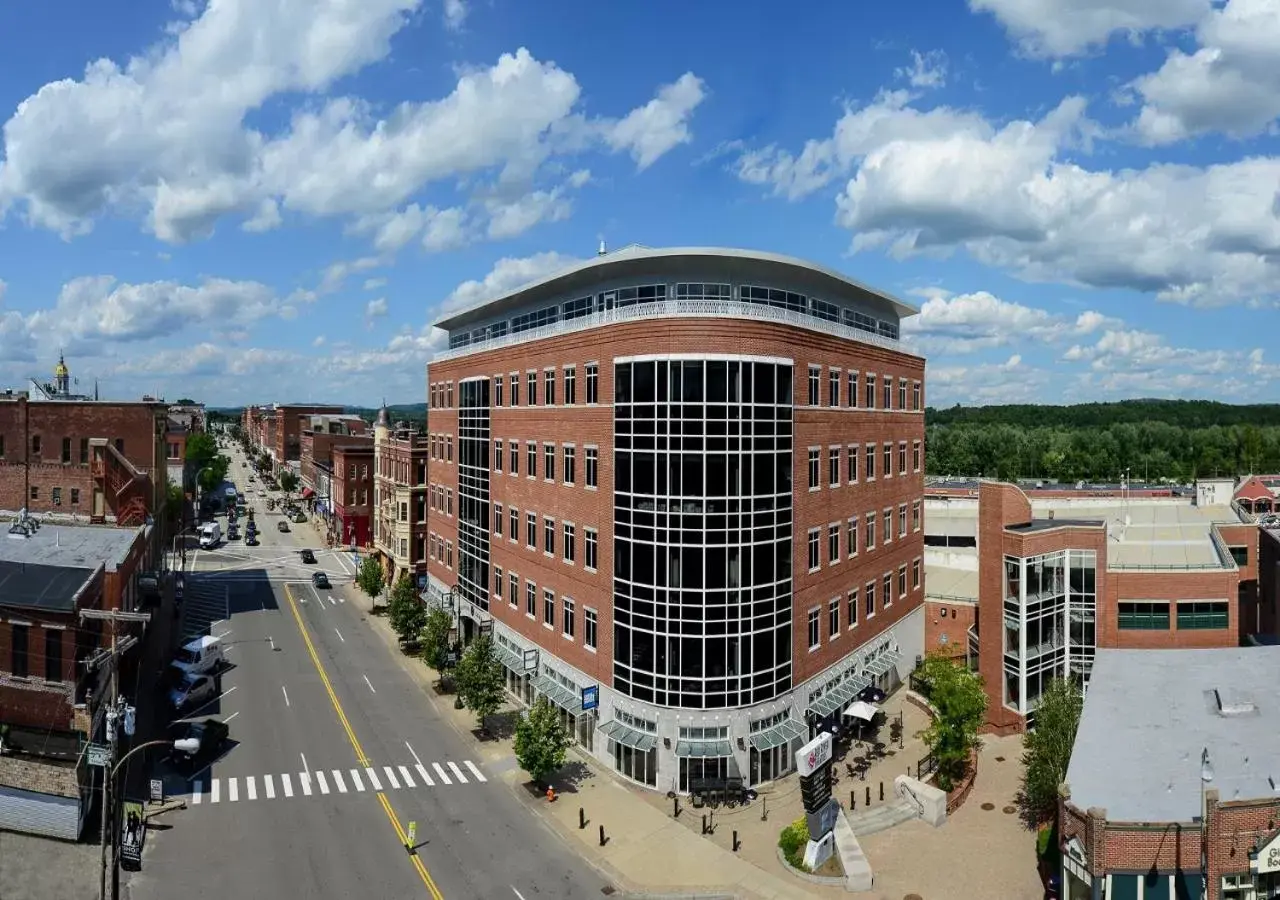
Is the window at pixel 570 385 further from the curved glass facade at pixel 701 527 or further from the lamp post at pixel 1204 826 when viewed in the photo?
the lamp post at pixel 1204 826

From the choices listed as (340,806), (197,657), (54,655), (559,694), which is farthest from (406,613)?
(54,655)

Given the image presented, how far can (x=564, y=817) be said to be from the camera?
32344 mm

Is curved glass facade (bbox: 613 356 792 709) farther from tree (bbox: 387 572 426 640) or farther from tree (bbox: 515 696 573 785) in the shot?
tree (bbox: 387 572 426 640)

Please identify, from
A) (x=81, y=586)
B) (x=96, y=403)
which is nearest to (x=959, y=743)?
(x=81, y=586)

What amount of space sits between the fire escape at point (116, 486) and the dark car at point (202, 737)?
22195 millimetres

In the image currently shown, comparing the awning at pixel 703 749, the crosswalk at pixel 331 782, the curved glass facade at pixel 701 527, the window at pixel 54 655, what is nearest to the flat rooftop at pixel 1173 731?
the curved glass facade at pixel 701 527

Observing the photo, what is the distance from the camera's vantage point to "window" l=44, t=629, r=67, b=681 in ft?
106

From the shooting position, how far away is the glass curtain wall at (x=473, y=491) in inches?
2018

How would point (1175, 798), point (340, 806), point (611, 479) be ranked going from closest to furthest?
point (1175, 798)
point (340, 806)
point (611, 479)

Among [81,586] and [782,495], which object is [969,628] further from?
[81,586]

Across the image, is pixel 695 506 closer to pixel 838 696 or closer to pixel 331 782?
pixel 838 696

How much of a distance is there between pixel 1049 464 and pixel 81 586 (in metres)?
159

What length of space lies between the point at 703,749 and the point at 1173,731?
16.8 meters

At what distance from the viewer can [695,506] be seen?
33.6 meters
